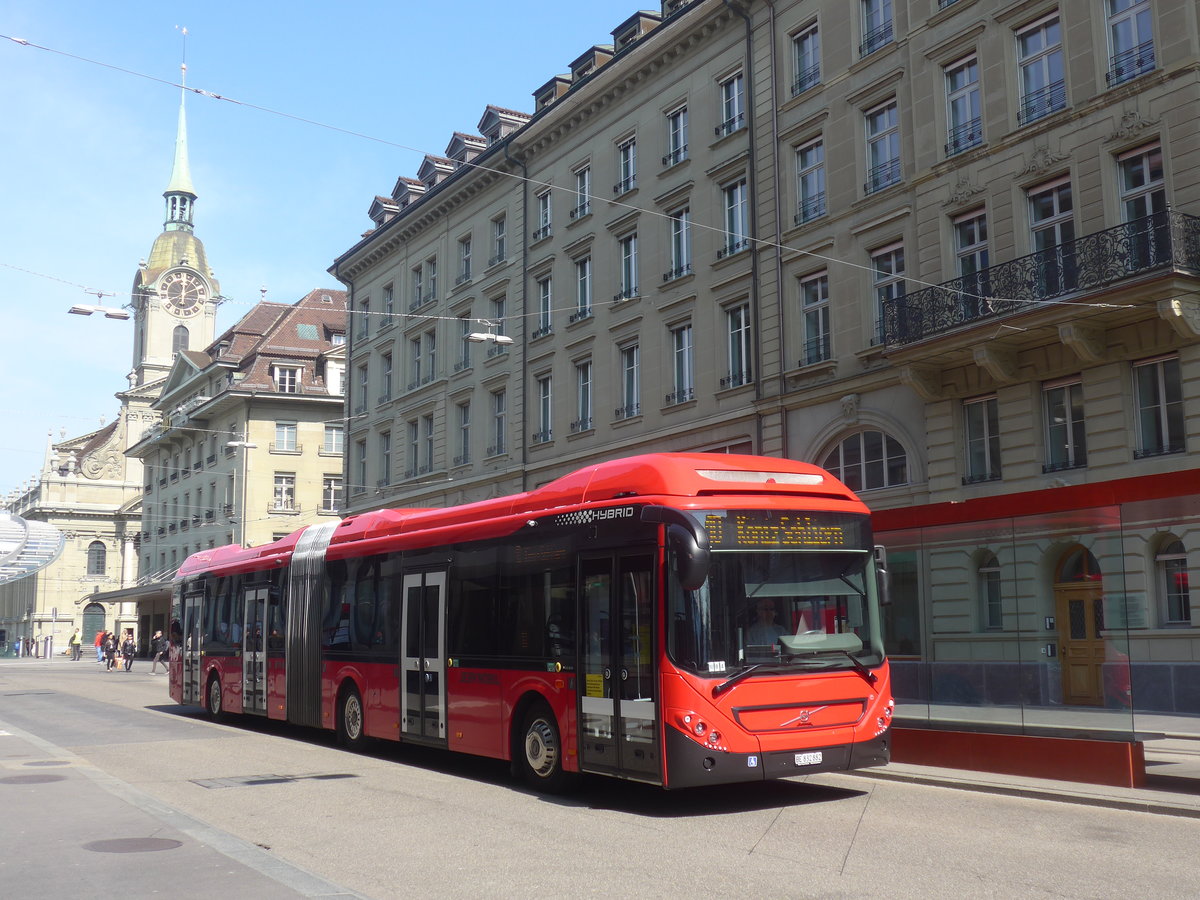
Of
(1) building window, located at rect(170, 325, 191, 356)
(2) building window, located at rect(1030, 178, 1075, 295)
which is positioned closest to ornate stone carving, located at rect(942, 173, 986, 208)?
(2) building window, located at rect(1030, 178, 1075, 295)

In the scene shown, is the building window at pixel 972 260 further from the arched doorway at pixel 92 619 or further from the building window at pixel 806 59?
the arched doorway at pixel 92 619

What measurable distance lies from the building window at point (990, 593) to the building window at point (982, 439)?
939 centimetres

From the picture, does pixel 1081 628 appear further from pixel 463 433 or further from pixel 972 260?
pixel 463 433

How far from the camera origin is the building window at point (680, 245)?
101 ft

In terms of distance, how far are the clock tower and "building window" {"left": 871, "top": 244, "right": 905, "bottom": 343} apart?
90.1 m

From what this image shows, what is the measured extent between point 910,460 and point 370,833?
16643 mm

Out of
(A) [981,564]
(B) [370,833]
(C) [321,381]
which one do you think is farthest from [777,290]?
(C) [321,381]

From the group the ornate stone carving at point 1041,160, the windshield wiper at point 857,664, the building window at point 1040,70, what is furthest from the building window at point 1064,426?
the windshield wiper at point 857,664

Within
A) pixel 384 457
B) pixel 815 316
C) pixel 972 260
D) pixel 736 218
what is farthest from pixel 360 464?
pixel 972 260

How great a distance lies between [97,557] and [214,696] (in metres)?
90.0

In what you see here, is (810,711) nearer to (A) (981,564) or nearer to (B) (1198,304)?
(A) (981,564)

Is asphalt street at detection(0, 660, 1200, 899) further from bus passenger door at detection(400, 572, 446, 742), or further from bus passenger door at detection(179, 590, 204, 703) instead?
bus passenger door at detection(179, 590, 204, 703)

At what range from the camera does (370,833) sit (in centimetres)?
1009

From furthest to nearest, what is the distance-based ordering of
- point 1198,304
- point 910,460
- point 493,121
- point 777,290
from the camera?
point 493,121
point 777,290
point 910,460
point 1198,304
